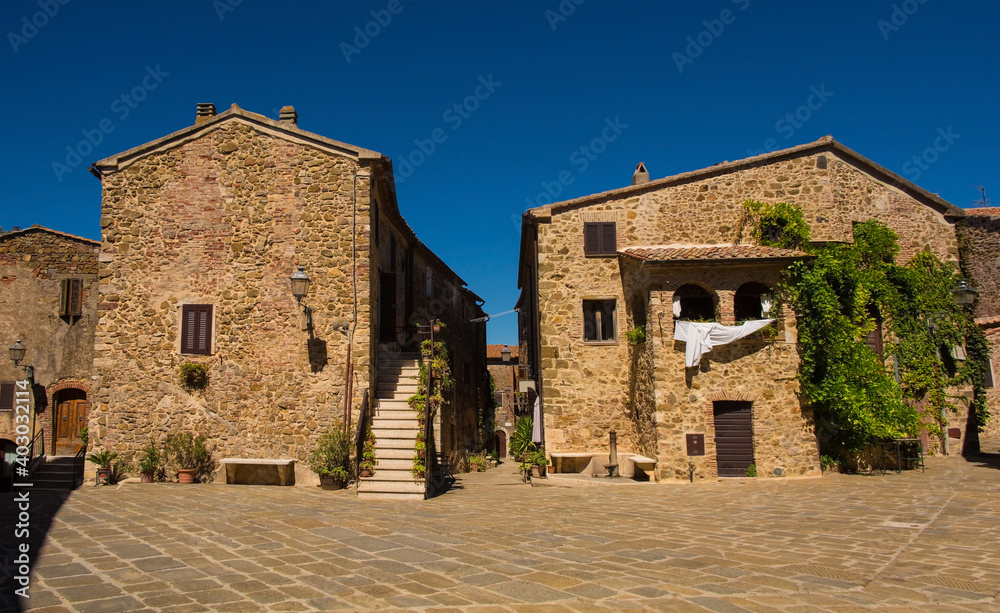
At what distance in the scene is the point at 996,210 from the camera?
1828cm

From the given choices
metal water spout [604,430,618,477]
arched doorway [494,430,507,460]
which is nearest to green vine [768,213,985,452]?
metal water spout [604,430,618,477]

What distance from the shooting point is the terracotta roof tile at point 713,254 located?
576 inches

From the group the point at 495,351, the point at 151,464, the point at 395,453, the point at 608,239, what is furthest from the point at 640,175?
the point at 495,351

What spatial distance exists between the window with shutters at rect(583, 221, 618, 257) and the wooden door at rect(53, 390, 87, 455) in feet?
54.1

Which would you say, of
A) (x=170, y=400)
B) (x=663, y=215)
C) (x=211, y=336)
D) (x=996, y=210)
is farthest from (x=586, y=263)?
(x=996, y=210)

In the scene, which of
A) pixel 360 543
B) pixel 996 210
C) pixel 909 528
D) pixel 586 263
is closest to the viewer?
pixel 360 543

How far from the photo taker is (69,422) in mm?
19703

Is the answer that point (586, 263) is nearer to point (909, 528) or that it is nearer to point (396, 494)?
point (396, 494)

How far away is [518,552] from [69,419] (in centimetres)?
1860

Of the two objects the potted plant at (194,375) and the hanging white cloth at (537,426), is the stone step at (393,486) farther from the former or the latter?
the hanging white cloth at (537,426)

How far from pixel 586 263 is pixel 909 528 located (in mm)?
9953

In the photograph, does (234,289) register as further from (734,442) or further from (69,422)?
(734,442)

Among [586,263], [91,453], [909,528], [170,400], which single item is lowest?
[909,528]

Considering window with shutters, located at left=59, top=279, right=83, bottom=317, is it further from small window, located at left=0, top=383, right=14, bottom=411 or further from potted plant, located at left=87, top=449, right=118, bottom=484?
potted plant, located at left=87, top=449, right=118, bottom=484
